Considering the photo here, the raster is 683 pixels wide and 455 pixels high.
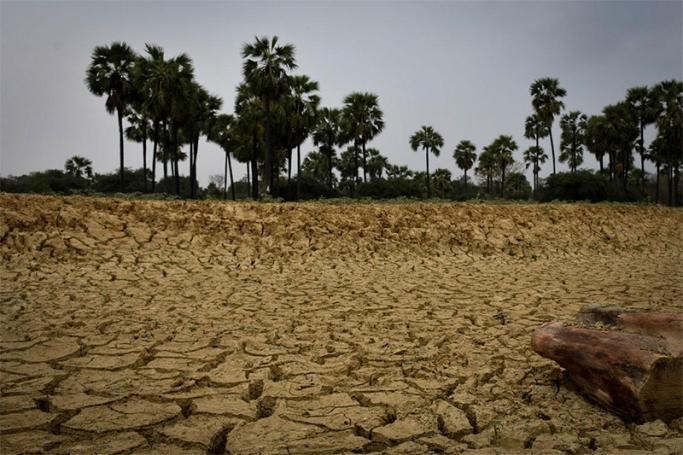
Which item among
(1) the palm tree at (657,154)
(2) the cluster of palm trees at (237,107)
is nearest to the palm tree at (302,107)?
(2) the cluster of palm trees at (237,107)

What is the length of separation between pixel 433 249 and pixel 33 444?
340 inches

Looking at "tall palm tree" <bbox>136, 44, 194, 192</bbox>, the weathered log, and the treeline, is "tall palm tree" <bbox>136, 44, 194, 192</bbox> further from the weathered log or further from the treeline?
the weathered log

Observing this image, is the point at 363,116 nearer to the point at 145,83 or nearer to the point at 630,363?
the point at 145,83

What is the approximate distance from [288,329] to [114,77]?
23308 mm

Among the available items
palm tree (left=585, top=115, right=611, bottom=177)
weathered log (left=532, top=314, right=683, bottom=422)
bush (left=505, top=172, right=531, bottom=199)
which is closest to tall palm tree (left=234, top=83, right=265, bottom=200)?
weathered log (left=532, top=314, right=683, bottom=422)

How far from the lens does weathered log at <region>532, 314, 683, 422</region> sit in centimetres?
240

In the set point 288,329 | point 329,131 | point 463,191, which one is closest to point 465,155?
point 463,191

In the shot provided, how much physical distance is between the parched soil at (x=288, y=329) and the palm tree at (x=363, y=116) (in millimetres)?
20535

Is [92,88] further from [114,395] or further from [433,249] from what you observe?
[114,395]

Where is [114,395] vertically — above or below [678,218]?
below

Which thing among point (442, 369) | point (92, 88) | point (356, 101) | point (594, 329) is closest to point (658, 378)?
point (594, 329)

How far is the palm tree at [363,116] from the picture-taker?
3010 centimetres

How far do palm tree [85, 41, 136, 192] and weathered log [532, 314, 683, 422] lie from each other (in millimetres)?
23386

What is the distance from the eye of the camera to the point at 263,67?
69.8ft
